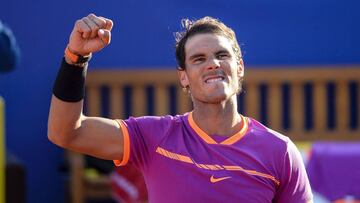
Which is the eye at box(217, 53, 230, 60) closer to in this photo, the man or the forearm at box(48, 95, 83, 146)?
the man

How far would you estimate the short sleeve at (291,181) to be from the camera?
3197mm

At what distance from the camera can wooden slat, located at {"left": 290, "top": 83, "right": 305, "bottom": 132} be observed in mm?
6668

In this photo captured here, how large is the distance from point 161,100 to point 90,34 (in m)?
3.68

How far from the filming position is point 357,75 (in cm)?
663

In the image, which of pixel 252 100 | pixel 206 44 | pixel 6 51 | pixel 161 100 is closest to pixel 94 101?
pixel 161 100

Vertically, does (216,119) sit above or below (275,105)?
above

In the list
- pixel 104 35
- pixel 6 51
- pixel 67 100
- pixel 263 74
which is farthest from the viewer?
pixel 263 74

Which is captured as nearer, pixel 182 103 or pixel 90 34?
pixel 90 34

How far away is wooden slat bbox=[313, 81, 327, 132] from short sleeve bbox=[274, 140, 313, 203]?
3469mm

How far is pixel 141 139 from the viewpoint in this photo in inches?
127

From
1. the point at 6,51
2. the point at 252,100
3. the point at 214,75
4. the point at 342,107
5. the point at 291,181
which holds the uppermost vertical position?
the point at 214,75

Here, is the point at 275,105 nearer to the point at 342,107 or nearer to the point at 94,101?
the point at 342,107

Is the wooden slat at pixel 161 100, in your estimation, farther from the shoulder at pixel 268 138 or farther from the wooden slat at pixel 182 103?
→ the shoulder at pixel 268 138

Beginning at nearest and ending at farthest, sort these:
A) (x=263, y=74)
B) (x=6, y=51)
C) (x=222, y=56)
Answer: (x=222, y=56), (x=6, y=51), (x=263, y=74)
